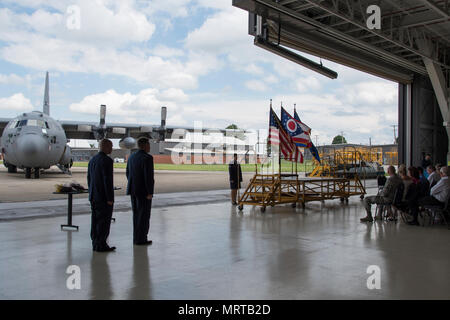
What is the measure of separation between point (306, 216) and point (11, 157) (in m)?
17.5

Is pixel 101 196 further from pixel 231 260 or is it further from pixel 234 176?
pixel 234 176

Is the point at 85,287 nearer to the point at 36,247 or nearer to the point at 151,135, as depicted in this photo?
the point at 36,247

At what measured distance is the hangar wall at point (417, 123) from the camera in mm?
18797

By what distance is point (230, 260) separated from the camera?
16.7ft

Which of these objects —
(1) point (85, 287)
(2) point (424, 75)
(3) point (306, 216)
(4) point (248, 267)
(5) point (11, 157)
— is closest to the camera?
(1) point (85, 287)

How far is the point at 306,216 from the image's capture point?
9352 millimetres

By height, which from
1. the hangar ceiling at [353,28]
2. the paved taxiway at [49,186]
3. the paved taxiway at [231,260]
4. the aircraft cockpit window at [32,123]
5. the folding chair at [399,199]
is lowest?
the paved taxiway at [231,260]

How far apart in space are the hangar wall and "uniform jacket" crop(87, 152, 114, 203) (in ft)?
55.2

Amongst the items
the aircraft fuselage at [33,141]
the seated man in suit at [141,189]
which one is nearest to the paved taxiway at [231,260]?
the seated man in suit at [141,189]

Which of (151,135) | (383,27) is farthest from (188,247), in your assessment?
(151,135)

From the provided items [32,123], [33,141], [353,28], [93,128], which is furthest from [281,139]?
[93,128]

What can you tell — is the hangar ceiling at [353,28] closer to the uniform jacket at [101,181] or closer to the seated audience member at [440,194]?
the seated audience member at [440,194]

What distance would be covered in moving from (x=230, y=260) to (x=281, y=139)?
18.7 ft

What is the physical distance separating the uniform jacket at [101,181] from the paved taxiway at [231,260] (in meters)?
0.79
